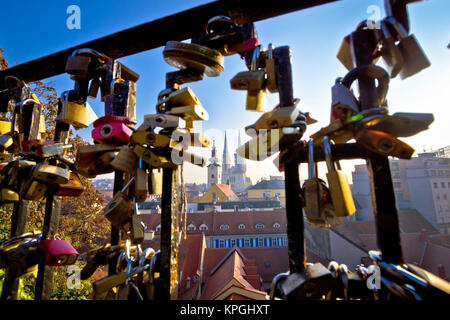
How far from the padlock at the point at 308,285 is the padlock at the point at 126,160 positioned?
2.31 feet

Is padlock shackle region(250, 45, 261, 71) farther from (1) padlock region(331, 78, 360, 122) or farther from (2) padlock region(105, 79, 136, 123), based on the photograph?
(2) padlock region(105, 79, 136, 123)

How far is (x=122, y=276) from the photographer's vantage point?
812 mm

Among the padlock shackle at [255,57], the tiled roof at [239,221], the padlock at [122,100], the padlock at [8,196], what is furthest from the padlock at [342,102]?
the tiled roof at [239,221]

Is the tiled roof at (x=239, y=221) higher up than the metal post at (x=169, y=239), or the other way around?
the metal post at (x=169, y=239)

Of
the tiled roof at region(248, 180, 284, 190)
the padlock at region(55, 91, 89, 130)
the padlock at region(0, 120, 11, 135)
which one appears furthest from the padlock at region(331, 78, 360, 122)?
the tiled roof at region(248, 180, 284, 190)

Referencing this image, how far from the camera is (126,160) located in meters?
0.90

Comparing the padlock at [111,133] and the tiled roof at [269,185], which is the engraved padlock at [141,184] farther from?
the tiled roof at [269,185]

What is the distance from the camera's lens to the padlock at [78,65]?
1.27 meters

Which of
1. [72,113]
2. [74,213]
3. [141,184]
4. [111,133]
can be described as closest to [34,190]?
[72,113]

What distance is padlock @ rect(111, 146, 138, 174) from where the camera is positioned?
88 cm
